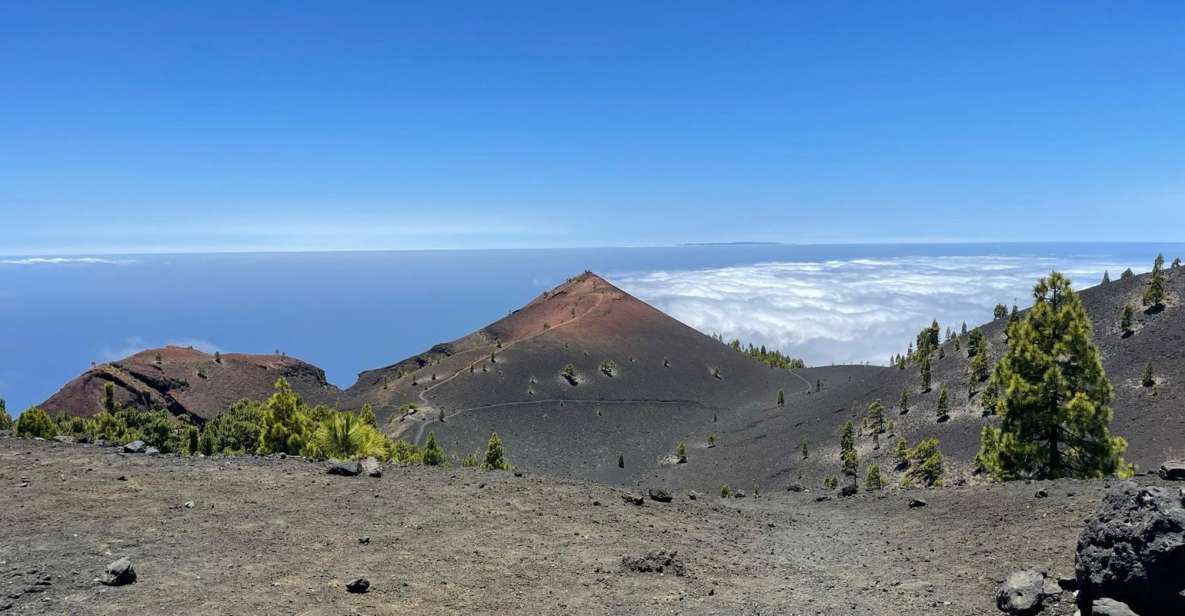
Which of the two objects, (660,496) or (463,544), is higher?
(463,544)

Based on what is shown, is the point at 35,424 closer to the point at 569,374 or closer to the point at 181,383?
the point at 181,383

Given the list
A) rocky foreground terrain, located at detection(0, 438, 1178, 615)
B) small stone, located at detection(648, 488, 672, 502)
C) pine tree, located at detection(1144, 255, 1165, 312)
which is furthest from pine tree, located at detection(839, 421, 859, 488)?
small stone, located at detection(648, 488, 672, 502)

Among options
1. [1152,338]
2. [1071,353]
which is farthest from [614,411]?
[1071,353]

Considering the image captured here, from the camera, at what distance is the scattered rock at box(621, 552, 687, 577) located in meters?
10.2

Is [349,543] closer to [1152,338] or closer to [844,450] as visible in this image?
[844,450]

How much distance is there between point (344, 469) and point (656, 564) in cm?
777

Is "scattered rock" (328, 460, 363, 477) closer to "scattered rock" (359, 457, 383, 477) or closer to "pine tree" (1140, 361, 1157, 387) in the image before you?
"scattered rock" (359, 457, 383, 477)

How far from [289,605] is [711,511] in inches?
380

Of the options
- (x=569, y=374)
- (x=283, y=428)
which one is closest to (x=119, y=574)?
(x=283, y=428)

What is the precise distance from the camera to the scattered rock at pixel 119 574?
8.16 metres

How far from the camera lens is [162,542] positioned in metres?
9.69

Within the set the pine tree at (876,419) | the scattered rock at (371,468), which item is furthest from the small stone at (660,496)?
the pine tree at (876,419)

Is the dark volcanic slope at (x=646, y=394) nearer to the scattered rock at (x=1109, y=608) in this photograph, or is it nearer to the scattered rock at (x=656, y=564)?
the scattered rock at (x=656, y=564)

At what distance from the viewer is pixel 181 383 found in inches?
2635
